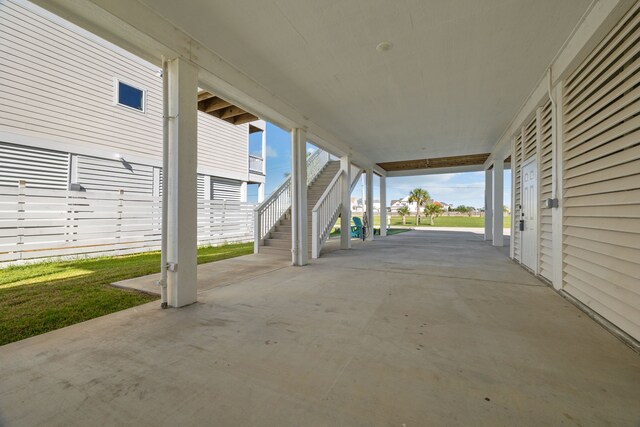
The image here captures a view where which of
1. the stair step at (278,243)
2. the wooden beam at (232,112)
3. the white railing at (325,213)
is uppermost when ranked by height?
the wooden beam at (232,112)

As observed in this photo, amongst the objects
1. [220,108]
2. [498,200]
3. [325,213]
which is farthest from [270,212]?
[498,200]

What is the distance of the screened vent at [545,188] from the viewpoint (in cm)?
402

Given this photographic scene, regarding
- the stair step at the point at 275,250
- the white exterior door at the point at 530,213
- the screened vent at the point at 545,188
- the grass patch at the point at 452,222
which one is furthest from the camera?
the grass patch at the point at 452,222

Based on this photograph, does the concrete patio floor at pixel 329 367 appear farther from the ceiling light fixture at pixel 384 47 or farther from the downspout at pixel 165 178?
the ceiling light fixture at pixel 384 47

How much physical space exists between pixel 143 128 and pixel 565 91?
31.7 feet

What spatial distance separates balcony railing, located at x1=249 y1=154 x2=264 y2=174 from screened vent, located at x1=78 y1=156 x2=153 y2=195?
4734 millimetres

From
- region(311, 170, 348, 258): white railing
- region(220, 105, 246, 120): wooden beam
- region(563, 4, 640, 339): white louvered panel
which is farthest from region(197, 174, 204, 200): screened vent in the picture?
region(563, 4, 640, 339): white louvered panel

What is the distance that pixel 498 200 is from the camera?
30.1 feet

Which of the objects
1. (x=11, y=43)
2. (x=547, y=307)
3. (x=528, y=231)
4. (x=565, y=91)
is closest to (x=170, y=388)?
(x=547, y=307)

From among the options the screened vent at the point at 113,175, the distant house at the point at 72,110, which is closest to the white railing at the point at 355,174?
the distant house at the point at 72,110

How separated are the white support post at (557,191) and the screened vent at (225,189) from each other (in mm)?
9892

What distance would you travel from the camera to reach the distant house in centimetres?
578

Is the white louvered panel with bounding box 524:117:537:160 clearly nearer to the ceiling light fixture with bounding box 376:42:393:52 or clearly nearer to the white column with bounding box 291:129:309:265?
the ceiling light fixture with bounding box 376:42:393:52

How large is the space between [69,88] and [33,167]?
208cm
